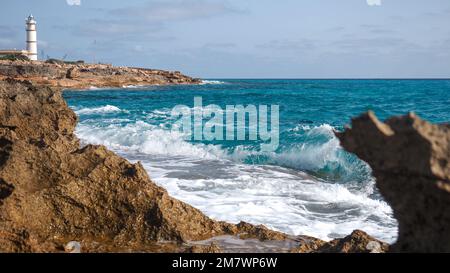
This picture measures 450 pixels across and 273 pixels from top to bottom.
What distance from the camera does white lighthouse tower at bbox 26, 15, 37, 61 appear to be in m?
66.2

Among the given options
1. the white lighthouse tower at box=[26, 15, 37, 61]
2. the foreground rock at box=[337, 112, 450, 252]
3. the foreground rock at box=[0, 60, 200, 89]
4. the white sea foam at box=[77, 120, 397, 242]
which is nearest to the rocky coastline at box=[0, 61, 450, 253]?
the foreground rock at box=[337, 112, 450, 252]

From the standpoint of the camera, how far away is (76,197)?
423 cm

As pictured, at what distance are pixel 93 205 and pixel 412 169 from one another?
2891mm

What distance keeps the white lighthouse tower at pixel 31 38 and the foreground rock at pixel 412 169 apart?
231 feet

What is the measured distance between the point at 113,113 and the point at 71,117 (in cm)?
1543

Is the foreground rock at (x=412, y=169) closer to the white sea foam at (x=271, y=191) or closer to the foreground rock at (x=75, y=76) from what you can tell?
the white sea foam at (x=271, y=191)

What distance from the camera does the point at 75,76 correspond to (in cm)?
5025

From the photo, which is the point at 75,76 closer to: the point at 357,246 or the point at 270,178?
the point at 270,178

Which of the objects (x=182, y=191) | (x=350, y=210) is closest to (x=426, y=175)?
(x=350, y=210)

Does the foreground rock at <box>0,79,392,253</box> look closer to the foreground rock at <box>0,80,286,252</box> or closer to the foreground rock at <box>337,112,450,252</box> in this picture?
the foreground rock at <box>0,80,286,252</box>

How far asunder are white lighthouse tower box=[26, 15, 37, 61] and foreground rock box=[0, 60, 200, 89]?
11.5 meters

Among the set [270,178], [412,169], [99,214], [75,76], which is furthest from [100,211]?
[75,76]

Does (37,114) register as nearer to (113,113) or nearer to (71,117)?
(71,117)
